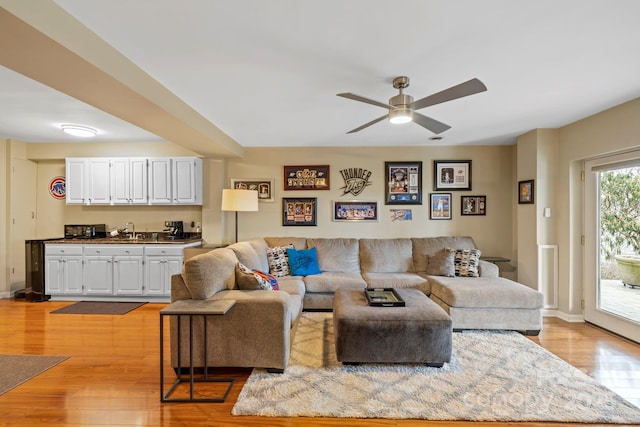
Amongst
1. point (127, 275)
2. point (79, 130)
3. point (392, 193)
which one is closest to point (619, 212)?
point (392, 193)

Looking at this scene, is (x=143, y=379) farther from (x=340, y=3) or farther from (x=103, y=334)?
(x=340, y=3)

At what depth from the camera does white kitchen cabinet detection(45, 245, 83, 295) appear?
4660mm

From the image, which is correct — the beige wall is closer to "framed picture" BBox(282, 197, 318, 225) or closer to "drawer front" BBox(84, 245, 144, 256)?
"framed picture" BBox(282, 197, 318, 225)

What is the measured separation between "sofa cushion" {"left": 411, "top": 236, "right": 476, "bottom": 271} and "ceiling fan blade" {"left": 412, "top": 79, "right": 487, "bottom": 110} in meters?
2.76

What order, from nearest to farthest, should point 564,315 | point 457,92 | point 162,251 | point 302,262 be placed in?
point 457,92
point 564,315
point 302,262
point 162,251

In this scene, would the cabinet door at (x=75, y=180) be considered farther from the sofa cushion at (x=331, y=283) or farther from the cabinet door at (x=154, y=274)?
the sofa cushion at (x=331, y=283)

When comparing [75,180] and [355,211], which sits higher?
[75,180]

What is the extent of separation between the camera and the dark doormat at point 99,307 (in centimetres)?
423

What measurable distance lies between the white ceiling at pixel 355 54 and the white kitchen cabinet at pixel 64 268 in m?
2.02

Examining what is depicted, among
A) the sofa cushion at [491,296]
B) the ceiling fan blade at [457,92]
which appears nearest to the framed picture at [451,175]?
the sofa cushion at [491,296]

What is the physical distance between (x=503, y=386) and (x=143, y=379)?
2.87 metres

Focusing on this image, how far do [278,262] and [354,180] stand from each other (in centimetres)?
190

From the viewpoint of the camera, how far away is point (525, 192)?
4344 mm

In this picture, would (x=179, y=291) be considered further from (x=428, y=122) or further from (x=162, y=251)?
(x=428, y=122)
